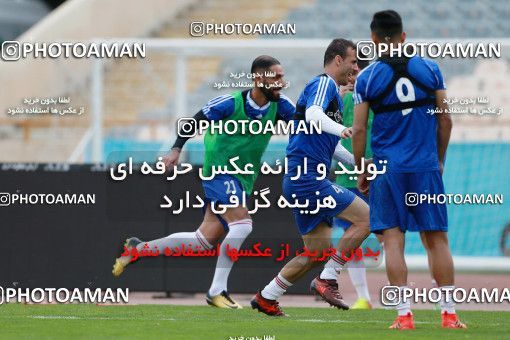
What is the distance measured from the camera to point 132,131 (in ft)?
70.7

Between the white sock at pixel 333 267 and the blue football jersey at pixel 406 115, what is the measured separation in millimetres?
2165

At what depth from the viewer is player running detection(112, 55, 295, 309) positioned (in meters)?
11.9

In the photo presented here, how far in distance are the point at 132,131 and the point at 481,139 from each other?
5.42m

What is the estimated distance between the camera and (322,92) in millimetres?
10969

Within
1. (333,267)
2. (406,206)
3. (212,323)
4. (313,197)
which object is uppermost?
(313,197)

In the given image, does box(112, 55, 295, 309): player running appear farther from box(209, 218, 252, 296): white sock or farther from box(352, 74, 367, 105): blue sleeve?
box(352, 74, 367, 105): blue sleeve


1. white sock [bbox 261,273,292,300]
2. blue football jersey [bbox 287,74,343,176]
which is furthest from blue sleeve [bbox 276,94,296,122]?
white sock [bbox 261,273,292,300]

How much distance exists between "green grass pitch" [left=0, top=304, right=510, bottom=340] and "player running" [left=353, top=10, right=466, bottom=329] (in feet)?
1.48

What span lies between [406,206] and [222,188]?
115 inches

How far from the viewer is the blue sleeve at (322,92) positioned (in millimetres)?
10922

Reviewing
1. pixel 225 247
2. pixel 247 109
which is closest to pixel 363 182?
pixel 247 109

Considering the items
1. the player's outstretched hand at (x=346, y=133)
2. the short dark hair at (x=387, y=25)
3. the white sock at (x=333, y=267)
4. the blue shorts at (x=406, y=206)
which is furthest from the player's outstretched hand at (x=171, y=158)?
the short dark hair at (x=387, y=25)

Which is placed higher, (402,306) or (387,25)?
(387,25)

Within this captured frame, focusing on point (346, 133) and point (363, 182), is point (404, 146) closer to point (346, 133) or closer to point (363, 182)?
point (363, 182)
